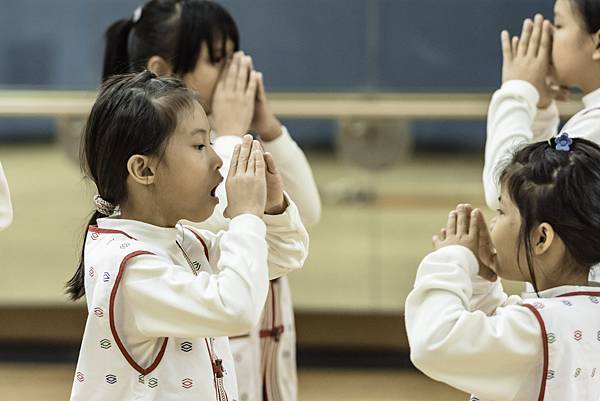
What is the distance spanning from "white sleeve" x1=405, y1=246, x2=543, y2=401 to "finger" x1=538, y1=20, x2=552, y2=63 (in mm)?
764

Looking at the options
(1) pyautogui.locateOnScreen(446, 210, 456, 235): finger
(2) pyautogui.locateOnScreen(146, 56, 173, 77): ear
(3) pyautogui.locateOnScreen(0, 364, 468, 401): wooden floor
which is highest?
(2) pyautogui.locateOnScreen(146, 56, 173, 77): ear

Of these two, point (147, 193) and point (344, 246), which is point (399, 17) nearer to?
point (344, 246)

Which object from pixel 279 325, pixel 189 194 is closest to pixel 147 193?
pixel 189 194

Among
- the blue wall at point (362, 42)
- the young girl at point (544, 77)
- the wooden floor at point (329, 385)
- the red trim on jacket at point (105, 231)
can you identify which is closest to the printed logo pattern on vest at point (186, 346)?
the red trim on jacket at point (105, 231)

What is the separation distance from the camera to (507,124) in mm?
2092

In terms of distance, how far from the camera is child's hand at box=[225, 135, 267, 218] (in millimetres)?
1595

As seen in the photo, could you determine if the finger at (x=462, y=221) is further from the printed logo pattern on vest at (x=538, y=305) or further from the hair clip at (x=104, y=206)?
the hair clip at (x=104, y=206)

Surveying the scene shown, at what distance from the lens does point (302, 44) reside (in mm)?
4332

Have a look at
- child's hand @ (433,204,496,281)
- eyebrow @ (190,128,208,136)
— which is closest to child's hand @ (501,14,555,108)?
child's hand @ (433,204,496,281)

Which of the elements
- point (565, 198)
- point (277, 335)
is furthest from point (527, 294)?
point (277, 335)

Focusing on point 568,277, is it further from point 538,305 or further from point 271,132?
point 271,132

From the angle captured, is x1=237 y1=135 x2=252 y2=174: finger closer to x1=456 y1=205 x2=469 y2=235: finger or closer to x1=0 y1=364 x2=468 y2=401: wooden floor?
x1=456 y1=205 x2=469 y2=235: finger

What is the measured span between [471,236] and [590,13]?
24.6 inches

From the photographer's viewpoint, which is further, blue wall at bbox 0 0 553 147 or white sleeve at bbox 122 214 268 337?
blue wall at bbox 0 0 553 147
